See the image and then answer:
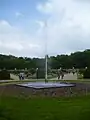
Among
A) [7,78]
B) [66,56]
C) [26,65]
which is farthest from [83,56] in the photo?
[7,78]

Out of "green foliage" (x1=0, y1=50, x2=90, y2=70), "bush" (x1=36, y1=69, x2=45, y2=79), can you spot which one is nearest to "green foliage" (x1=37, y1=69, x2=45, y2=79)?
"bush" (x1=36, y1=69, x2=45, y2=79)

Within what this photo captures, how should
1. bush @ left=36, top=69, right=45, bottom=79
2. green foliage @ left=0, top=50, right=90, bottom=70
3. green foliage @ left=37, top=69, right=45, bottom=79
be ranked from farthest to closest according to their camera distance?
green foliage @ left=0, top=50, right=90, bottom=70, green foliage @ left=37, top=69, right=45, bottom=79, bush @ left=36, top=69, right=45, bottom=79

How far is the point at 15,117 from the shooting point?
738 centimetres

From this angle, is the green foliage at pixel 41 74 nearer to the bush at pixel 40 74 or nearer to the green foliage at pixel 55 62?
the bush at pixel 40 74

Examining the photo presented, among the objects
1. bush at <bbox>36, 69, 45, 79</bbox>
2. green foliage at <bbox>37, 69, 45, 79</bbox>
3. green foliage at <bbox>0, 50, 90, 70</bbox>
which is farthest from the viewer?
green foliage at <bbox>0, 50, 90, 70</bbox>

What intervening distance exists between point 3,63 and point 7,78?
28.7 meters

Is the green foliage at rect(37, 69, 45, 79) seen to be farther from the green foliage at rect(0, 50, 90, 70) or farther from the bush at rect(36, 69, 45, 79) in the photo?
the green foliage at rect(0, 50, 90, 70)

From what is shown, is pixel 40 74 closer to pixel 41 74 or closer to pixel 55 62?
pixel 41 74

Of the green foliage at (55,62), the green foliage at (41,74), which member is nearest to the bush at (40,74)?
the green foliage at (41,74)

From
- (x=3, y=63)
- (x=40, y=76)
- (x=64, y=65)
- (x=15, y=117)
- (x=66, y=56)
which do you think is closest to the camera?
(x=15, y=117)

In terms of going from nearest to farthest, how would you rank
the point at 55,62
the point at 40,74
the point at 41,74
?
the point at 41,74
the point at 40,74
the point at 55,62

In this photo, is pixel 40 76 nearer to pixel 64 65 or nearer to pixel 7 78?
pixel 7 78

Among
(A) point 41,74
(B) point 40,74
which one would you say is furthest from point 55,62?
(A) point 41,74

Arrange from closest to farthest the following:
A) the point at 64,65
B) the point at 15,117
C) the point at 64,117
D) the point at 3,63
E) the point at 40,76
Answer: the point at 15,117 → the point at 64,117 → the point at 40,76 → the point at 3,63 → the point at 64,65
